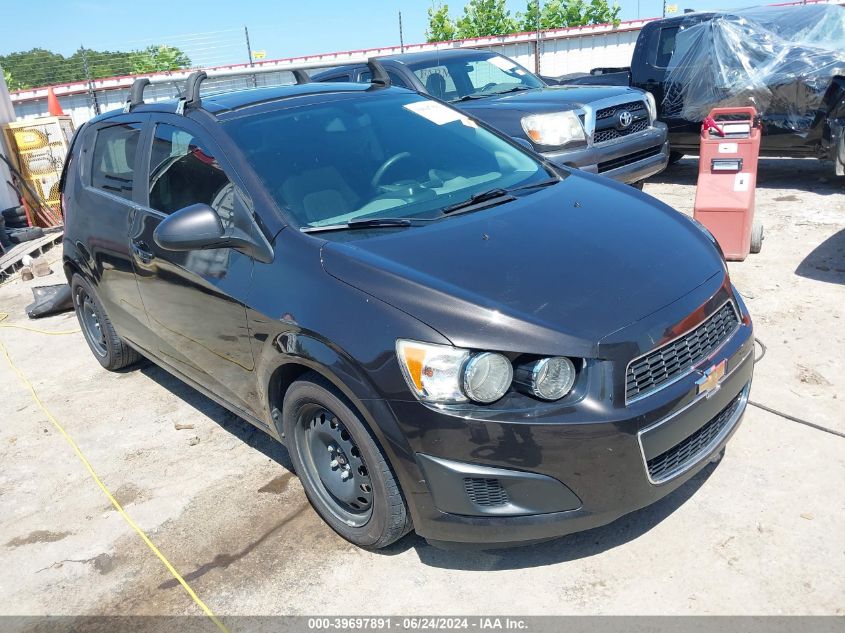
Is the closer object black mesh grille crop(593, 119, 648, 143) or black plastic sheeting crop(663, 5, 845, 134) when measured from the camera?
black mesh grille crop(593, 119, 648, 143)

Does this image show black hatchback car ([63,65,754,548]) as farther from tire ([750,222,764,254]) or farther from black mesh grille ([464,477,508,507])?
tire ([750,222,764,254])

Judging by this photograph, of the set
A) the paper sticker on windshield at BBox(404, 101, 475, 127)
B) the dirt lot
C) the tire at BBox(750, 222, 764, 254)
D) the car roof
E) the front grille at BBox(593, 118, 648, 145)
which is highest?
the car roof

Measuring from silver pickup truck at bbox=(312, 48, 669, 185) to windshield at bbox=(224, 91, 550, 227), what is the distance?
114 inches

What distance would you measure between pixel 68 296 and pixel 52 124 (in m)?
5.27

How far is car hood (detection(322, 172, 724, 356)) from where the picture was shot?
A: 251cm

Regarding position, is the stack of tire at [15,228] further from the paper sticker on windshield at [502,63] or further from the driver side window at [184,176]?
the driver side window at [184,176]

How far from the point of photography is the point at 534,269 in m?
2.77

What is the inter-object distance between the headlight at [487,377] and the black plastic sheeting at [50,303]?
5792 millimetres

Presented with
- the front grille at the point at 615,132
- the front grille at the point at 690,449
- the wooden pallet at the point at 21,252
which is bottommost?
the wooden pallet at the point at 21,252

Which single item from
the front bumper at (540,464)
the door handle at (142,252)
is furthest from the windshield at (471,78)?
the front bumper at (540,464)

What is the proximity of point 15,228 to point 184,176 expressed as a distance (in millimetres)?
8046

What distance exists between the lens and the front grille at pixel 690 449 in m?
2.63

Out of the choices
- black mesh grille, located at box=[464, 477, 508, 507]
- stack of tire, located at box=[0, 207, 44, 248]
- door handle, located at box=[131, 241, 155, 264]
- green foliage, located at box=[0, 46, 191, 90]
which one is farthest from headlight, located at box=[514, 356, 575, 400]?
green foliage, located at box=[0, 46, 191, 90]

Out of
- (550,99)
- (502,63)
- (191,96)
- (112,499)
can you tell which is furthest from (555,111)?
(112,499)
